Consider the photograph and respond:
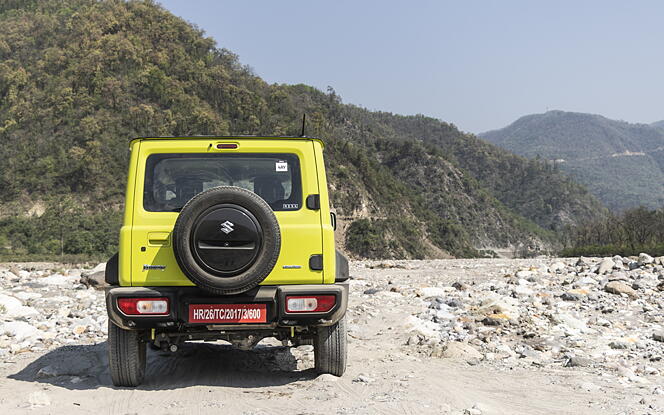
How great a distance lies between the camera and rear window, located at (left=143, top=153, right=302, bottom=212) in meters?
5.46

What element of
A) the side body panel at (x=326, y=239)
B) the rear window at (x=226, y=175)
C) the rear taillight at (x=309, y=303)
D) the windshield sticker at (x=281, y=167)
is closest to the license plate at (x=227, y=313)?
the rear taillight at (x=309, y=303)

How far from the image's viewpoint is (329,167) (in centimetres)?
6381

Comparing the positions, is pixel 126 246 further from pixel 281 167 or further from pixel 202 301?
pixel 281 167

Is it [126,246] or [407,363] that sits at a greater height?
[126,246]

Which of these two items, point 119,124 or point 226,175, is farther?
point 119,124

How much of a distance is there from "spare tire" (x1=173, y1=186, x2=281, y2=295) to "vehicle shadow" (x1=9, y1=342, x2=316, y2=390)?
1283 millimetres

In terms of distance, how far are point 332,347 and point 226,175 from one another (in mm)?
1795

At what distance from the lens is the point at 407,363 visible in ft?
22.4

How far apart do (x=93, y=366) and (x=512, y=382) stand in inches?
163

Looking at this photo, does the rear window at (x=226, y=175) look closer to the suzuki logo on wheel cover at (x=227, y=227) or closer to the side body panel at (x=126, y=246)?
the side body panel at (x=126, y=246)

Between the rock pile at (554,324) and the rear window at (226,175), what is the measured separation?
3.00 m

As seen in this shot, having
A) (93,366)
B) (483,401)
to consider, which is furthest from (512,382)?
(93,366)

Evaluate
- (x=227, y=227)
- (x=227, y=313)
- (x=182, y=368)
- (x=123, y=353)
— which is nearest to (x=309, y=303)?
(x=227, y=313)

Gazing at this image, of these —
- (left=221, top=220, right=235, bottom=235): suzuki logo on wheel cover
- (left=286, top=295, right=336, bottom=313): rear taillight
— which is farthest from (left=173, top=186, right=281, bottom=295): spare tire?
(left=286, top=295, right=336, bottom=313): rear taillight
